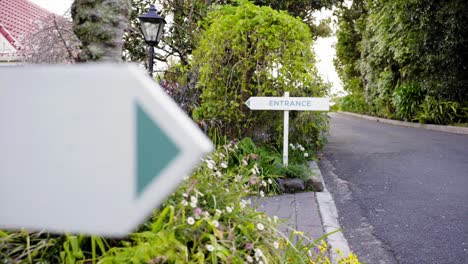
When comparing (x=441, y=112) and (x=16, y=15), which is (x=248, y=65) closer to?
(x=16, y=15)

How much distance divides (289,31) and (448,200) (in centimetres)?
329

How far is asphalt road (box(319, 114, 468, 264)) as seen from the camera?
318cm

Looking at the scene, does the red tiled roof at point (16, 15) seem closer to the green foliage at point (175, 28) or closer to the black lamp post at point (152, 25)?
the green foliage at point (175, 28)

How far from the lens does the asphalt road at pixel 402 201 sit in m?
3.18

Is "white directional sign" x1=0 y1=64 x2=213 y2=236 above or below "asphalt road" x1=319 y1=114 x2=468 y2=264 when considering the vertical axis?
above

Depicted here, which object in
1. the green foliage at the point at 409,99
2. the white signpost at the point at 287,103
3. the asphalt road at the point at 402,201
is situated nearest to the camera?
the asphalt road at the point at 402,201

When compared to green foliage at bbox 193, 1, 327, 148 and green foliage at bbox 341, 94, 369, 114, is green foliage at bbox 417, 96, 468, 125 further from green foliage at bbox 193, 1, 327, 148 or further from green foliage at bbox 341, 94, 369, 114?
green foliage at bbox 193, 1, 327, 148

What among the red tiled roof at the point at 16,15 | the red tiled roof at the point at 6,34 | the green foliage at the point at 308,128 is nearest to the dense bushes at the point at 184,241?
the green foliage at the point at 308,128

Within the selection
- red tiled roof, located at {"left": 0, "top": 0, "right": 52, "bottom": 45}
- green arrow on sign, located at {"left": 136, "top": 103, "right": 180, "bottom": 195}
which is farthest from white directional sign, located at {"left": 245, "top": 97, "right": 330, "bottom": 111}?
red tiled roof, located at {"left": 0, "top": 0, "right": 52, "bottom": 45}

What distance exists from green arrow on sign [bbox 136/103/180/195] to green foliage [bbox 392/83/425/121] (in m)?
17.4

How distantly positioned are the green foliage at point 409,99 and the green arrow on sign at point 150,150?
57.1 ft

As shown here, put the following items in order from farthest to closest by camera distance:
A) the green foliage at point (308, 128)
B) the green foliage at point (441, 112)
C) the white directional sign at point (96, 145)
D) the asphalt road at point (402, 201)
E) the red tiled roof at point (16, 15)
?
the green foliage at point (441, 112), the red tiled roof at point (16, 15), the green foliage at point (308, 128), the asphalt road at point (402, 201), the white directional sign at point (96, 145)

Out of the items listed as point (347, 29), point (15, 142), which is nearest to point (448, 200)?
point (15, 142)

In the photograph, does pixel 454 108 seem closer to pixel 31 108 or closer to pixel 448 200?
pixel 448 200
